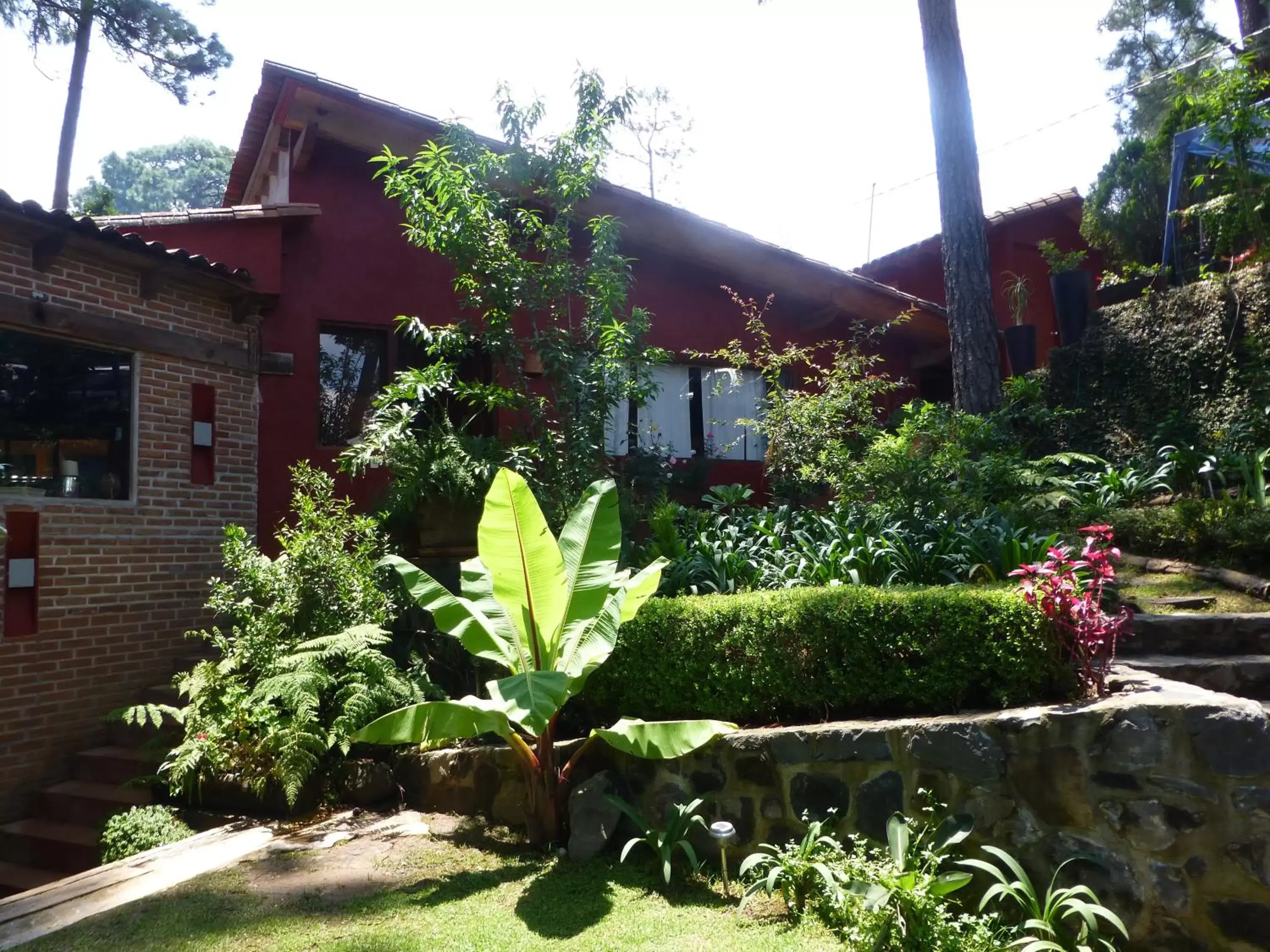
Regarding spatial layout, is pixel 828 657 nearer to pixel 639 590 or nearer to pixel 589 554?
pixel 639 590

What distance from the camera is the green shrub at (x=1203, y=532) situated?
6.45 metres

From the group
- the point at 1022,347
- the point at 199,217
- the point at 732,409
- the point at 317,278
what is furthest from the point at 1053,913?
the point at 1022,347

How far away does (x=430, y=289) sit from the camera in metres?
9.27

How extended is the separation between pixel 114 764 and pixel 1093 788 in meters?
6.31

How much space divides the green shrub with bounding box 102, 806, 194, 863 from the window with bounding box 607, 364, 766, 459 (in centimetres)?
573

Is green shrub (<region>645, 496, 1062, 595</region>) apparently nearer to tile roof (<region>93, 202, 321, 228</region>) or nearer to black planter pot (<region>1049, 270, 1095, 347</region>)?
tile roof (<region>93, 202, 321, 228</region>)

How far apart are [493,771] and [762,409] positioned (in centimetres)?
562

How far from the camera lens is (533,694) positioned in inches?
161

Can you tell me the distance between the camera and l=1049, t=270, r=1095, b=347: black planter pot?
11.1 m

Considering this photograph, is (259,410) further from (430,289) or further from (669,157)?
(669,157)

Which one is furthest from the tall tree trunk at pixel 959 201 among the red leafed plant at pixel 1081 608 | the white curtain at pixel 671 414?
the red leafed plant at pixel 1081 608

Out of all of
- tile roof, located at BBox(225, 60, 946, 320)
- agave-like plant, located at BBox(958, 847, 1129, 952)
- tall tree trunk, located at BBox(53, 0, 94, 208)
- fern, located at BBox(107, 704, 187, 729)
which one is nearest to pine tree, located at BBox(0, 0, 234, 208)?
tall tree trunk, located at BBox(53, 0, 94, 208)

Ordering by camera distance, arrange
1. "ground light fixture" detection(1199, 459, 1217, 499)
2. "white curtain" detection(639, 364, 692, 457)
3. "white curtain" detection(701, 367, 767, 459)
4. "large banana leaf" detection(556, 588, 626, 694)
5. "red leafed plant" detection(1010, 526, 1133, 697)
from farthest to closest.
Result: "white curtain" detection(701, 367, 767, 459) → "white curtain" detection(639, 364, 692, 457) → "ground light fixture" detection(1199, 459, 1217, 499) → "large banana leaf" detection(556, 588, 626, 694) → "red leafed plant" detection(1010, 526, 1133, 697)

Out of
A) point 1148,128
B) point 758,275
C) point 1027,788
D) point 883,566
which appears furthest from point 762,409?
point 1148,128
